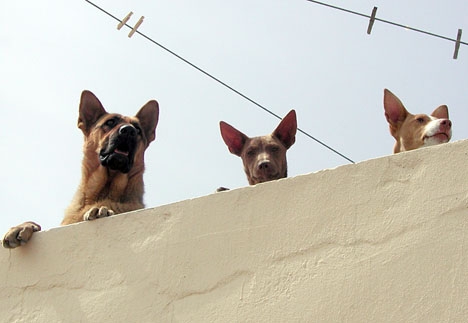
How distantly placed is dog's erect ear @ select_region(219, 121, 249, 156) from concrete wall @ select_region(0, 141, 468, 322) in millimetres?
3697

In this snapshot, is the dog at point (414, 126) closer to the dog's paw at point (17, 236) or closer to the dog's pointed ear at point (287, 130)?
the dog's pointed ear at point (287, 130)

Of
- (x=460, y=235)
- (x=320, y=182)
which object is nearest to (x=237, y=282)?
(x=320, y=182)

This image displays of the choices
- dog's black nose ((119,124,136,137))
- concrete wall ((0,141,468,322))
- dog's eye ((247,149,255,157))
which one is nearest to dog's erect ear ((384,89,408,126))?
dog's eye ((247,149,255,157))

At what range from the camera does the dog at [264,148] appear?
7.17m

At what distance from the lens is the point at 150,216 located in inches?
159

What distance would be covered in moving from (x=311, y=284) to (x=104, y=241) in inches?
53.6

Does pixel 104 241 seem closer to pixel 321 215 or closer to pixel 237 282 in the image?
pixel 237 282

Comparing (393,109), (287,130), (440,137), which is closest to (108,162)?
(287,130)

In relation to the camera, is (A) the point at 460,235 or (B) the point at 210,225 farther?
(B) the point at 210,225

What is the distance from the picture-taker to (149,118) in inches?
288

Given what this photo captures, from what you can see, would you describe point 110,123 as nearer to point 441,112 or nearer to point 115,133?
point 115,133

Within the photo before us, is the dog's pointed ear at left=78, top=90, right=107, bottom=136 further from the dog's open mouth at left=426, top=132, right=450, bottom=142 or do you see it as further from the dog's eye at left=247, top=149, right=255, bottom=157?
the dog's open mouth at left=426, top=132, right=450, bottom=142

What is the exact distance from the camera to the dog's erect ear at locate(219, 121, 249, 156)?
7.79 metres

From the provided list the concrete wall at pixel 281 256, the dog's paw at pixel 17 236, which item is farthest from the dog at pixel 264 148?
the concrete wall at pixel 281 256
